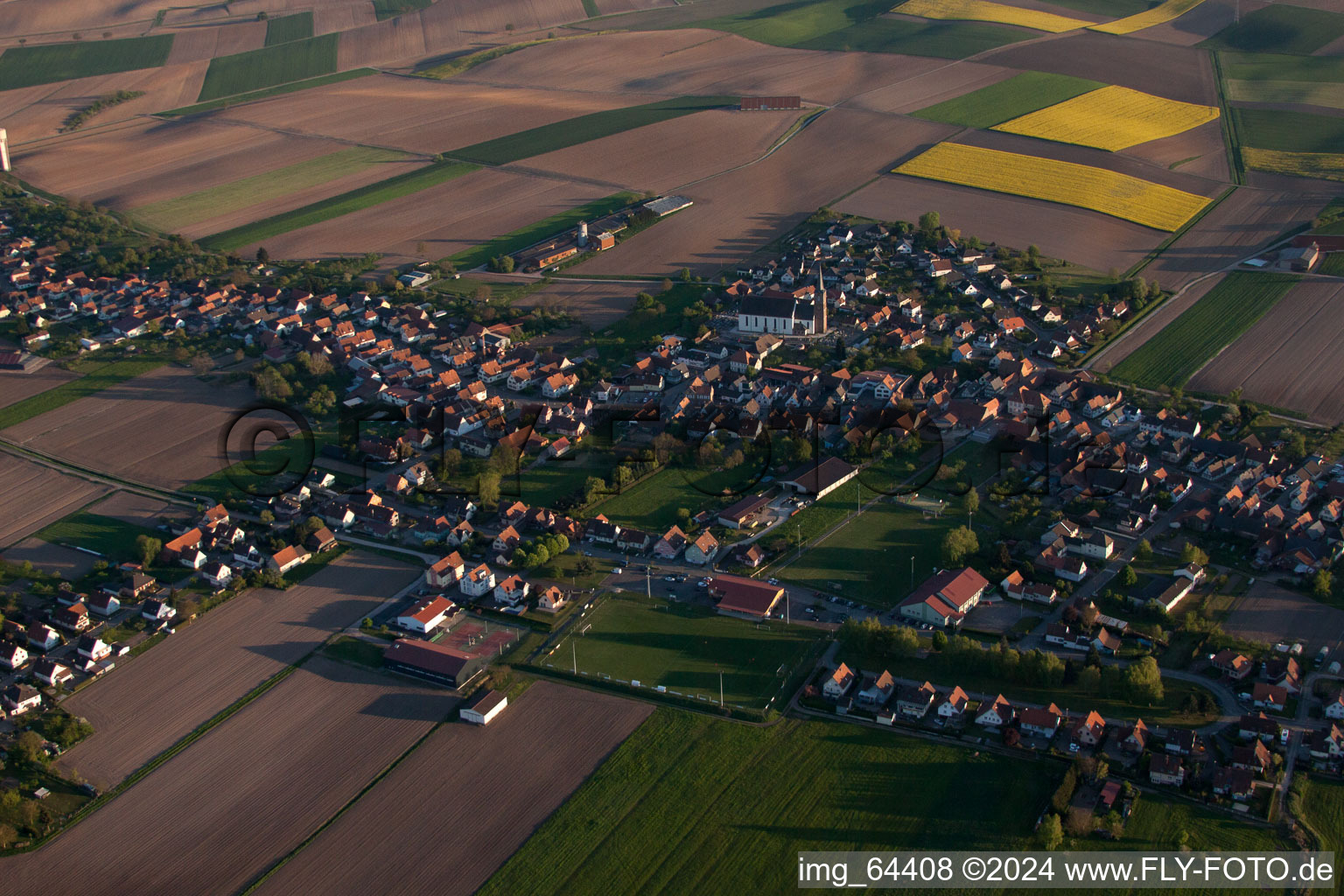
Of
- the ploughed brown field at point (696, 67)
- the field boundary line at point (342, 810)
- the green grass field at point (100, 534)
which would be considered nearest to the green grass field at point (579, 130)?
the ploughed brown field at point (696, 67)

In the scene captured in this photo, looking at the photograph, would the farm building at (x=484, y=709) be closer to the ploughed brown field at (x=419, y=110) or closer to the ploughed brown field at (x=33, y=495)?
the ploughed brown field at (x=33, y=495)

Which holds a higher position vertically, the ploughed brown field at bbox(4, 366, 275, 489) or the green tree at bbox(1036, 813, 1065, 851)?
the ploughed brown field at bbox(4, 366, 275, 489)

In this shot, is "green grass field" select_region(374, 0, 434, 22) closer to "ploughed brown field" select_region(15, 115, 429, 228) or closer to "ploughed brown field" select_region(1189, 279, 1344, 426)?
"ploughed brown field" select_region(15, 115, 429, 228)

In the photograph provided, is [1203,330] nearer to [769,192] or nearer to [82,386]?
[769,192]

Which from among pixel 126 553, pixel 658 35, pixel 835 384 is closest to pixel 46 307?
pixel 126 553

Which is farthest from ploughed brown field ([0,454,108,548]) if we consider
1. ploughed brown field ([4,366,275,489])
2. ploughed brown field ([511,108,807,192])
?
ploughed brown field ([511,108,807,192])

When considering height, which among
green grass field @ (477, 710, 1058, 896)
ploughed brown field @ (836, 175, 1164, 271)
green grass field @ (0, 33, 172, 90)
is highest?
green grass field @ (0, 33, 172, 90)

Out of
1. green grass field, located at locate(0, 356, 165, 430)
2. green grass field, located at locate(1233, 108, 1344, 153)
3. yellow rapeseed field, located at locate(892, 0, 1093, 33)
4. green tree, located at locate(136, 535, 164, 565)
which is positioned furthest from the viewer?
yellow rapeseed field, located at locate(892, 0, 1093, 33)
